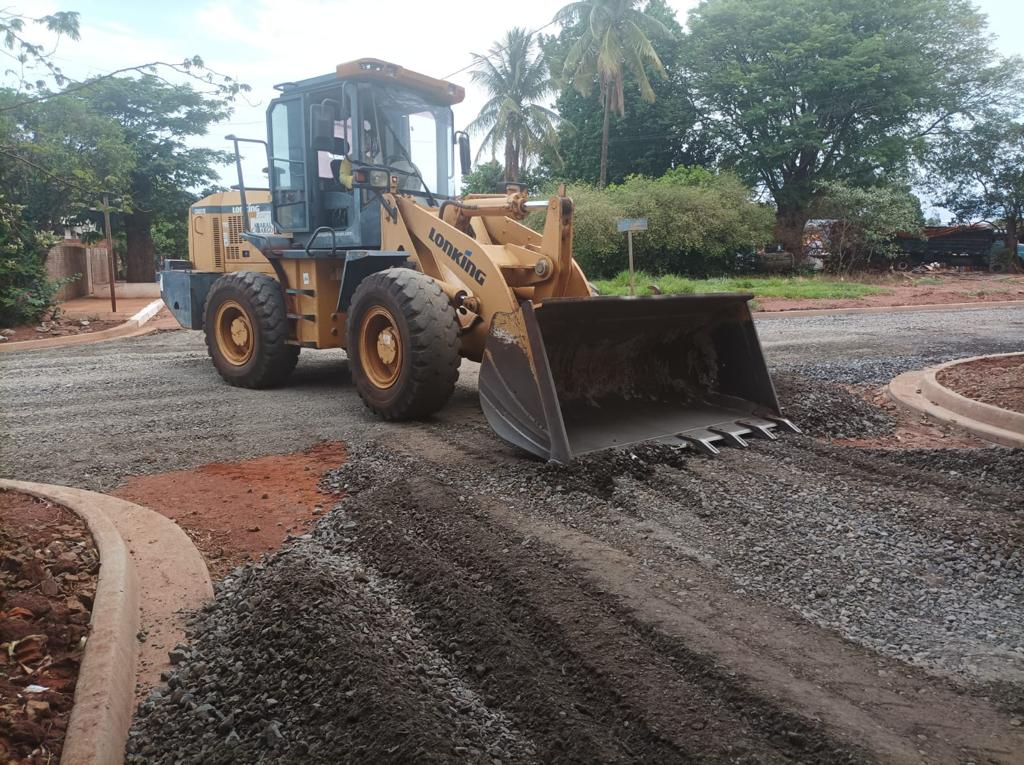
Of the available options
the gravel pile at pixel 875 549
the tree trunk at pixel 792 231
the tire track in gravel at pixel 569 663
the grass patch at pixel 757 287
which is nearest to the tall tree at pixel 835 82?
the tree trunk at pixel 792 231

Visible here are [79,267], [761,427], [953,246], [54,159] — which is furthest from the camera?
[953,246]

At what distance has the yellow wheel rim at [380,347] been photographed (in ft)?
22.4

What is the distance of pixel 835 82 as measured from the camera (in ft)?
104

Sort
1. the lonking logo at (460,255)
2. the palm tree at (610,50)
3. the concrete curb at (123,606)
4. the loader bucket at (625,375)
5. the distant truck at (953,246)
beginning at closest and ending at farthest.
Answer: the concrete curb at (123,606) < the loader bucket at (625,375) < the lonking logo at (460,255) < the palm tree at (610,50) < the distant truck at (953,246)

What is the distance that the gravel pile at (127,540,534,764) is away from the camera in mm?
2541

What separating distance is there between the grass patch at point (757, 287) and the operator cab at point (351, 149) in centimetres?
1123

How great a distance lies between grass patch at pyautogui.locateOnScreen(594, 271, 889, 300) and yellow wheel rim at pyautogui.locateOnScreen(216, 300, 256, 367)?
38.2ft

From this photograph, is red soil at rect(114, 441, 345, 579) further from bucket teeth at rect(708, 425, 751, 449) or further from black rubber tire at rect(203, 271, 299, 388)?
bucket teeth at rect(708, 425, 751, 449)

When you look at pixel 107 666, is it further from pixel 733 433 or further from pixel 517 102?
pixel 517 102

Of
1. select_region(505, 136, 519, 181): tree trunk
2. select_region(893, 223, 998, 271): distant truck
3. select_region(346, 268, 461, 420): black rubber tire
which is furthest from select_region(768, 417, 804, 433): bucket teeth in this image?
select_region(505, 136, 519, 181): tree trunk

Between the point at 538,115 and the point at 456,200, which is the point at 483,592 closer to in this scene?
the point at 456,200

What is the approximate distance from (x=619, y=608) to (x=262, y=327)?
5.92 meters

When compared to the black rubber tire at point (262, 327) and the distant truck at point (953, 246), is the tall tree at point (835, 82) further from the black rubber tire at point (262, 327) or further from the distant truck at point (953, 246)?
the black rubber tire at point (262, 327)

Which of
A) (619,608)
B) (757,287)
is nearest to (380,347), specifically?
(619,608)
